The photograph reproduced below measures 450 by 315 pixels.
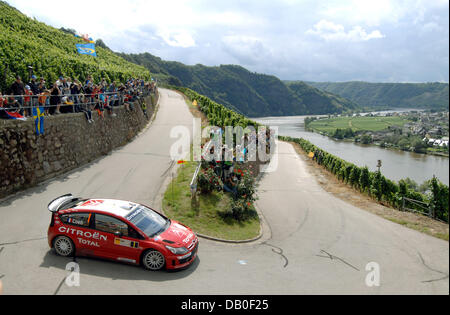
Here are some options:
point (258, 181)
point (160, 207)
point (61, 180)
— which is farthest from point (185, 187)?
point (258, 181)

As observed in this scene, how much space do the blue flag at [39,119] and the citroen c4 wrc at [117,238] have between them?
20.9 feet

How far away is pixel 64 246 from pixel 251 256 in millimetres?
5426

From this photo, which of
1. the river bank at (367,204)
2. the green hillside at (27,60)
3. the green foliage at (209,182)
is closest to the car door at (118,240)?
the green foliage at (209,182)

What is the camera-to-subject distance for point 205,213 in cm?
1308

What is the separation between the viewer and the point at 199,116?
117ft

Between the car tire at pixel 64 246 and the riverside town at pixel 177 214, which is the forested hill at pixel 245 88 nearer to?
the riverside town at pixel 177 214

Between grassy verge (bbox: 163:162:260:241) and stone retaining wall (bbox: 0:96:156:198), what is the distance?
548 centimetres

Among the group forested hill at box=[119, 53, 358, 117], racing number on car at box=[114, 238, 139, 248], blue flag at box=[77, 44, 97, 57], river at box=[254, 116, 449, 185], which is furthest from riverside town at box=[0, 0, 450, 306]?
forested hill at box=[119, 53, 358, 117]

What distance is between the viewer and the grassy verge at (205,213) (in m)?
12.0

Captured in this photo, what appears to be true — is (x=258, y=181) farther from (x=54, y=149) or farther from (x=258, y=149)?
(x=54, y=149)

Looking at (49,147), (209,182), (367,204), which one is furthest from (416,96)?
(49,147)

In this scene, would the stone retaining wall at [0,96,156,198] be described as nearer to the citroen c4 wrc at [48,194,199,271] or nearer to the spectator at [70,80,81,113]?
the spectator at [70,80,81,113]

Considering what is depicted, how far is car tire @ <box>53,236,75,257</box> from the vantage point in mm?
8570
